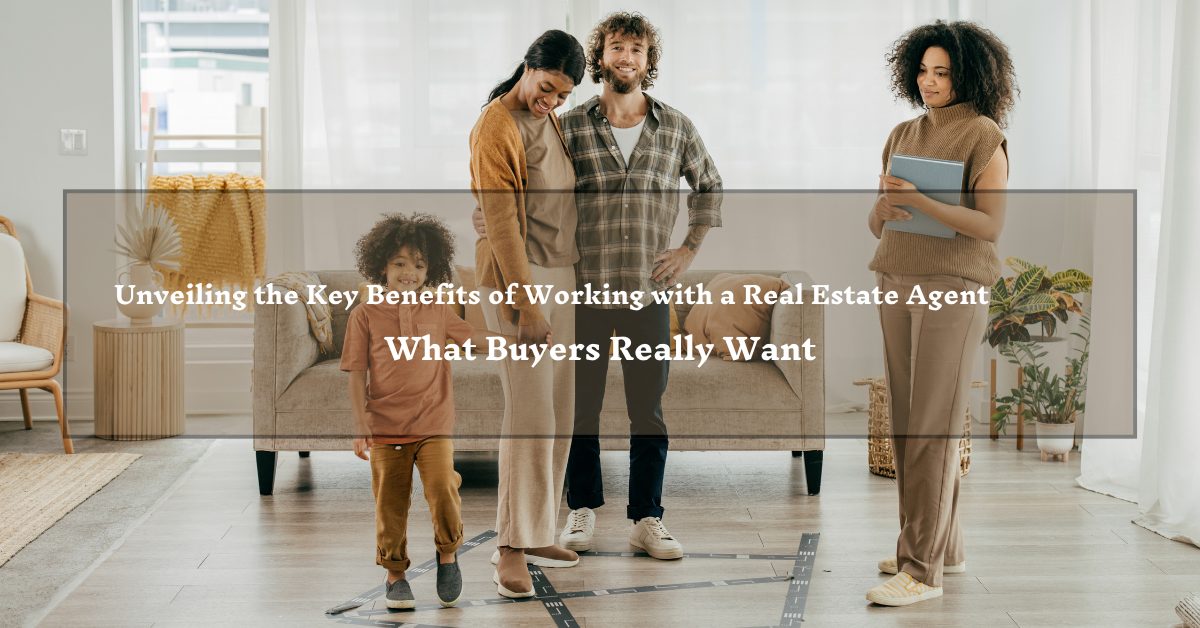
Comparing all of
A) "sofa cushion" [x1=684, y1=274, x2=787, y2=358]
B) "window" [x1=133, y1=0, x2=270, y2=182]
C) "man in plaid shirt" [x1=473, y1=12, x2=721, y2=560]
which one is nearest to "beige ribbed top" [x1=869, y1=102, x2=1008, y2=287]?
"man in plaid shirt" [x1=473, y1=12, x2=721, y2=560]

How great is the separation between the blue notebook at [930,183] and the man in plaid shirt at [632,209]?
1.91 ft

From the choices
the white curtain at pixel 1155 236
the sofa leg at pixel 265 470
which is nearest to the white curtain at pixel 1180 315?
the white curtain at pixel 1155 236

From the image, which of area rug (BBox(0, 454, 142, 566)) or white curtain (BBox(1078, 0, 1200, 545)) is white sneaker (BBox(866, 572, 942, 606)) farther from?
area rug (BBox(0, 454, 142, 566))

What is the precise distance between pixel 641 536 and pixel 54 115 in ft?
10.9

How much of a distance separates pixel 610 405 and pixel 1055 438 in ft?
5.41

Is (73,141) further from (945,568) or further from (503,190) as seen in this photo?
(945,568)

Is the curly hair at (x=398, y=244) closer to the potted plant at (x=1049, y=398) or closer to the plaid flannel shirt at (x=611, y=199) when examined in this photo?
the plaid flannel shirt at (x=611, y=199)

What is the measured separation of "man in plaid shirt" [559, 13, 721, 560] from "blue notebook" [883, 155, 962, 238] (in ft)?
1.91

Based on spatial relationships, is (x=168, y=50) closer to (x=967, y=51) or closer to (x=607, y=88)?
(x=607, y=88)

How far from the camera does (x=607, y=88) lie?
9.09 ft

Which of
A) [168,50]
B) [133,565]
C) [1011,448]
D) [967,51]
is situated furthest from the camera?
[168,50]

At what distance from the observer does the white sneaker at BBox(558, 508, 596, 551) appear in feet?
9.69

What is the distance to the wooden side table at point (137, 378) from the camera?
14.3 ft

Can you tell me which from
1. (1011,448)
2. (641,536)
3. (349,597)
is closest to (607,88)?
(641,536)
